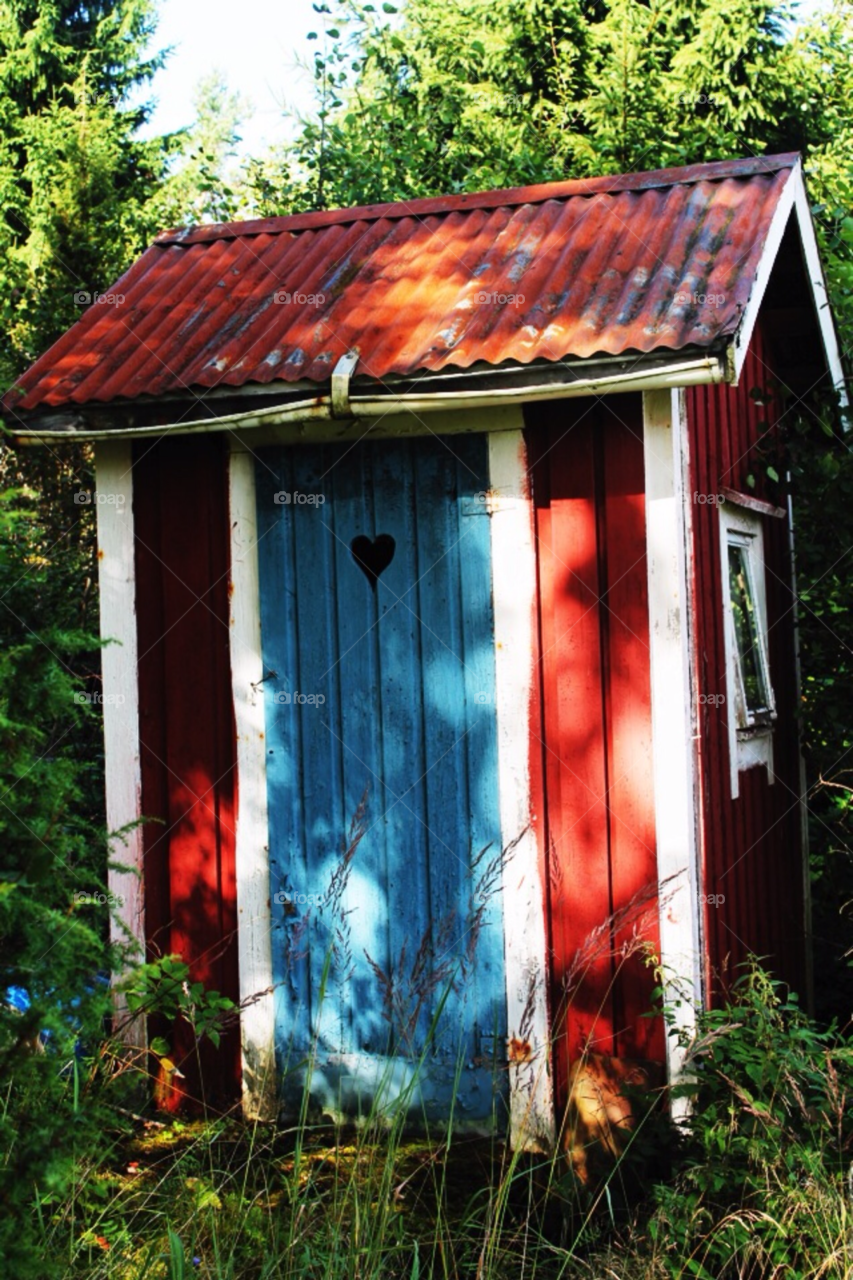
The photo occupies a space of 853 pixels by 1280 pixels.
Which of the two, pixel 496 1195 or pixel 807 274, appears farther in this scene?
pixel 807 274

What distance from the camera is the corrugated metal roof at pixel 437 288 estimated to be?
4.72m

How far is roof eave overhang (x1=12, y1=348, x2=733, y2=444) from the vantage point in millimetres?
4402

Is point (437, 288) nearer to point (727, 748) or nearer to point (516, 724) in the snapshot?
point (516, 724)

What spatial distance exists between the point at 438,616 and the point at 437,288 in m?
1.42

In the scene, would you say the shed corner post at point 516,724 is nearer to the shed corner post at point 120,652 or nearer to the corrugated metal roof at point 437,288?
the corrugated metal roof at point 437,288

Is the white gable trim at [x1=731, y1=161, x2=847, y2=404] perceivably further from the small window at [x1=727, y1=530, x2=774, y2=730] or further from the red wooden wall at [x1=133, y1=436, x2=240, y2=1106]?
the red wooden wall at [x1=133, y1=436, x2=240, y2=1106]

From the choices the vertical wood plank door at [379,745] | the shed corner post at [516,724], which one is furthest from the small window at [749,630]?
the vertical wood plank door at [379,745]

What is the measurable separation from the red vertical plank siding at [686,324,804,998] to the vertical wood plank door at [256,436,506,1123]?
0.95 meters

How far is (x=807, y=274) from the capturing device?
6.29 metres

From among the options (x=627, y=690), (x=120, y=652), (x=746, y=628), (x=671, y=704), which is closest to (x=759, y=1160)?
(x=671, y=704)

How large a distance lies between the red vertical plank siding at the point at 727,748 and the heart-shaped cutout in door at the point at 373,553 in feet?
4.30

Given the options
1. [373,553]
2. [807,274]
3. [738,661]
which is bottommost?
[738,661]

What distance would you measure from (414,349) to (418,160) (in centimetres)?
954

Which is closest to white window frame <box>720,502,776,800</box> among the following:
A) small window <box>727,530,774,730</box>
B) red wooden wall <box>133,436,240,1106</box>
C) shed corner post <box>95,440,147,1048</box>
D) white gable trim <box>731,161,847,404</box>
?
small window <box>727,530,774,730</box>
